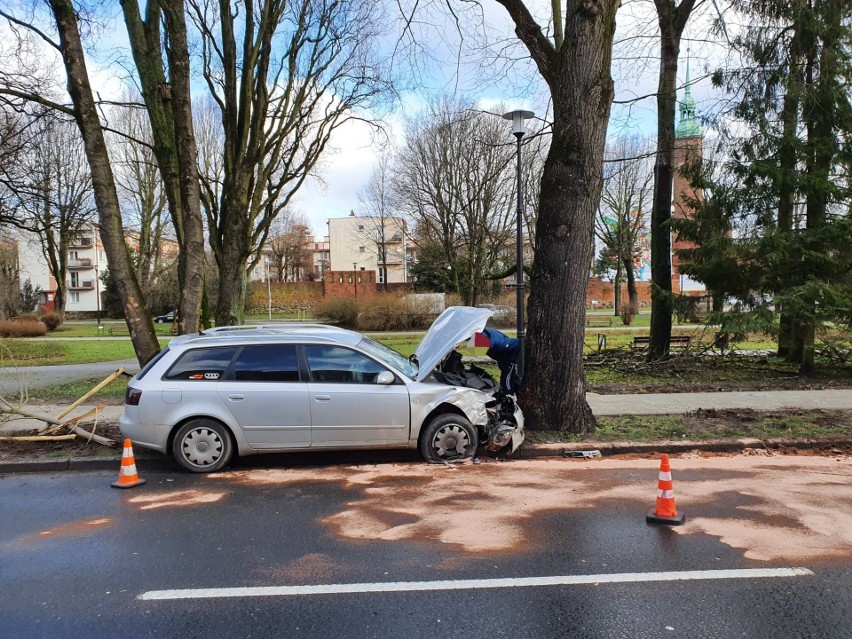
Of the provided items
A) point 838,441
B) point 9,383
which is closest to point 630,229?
point 838,441

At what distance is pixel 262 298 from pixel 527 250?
106 feet

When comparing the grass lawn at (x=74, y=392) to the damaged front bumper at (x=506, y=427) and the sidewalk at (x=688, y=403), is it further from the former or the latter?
the damaged front bumper at (x=506, y=427)

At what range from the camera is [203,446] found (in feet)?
21.9

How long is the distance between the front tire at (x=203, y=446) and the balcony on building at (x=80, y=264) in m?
88.5

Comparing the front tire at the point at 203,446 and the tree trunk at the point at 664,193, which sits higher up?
the tree trunk at the point at 664,193

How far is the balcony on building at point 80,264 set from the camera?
83062 mm

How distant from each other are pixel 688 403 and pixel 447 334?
18.1 ft

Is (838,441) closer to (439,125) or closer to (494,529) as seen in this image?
(494,529)

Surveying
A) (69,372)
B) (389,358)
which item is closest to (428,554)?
(389,358)

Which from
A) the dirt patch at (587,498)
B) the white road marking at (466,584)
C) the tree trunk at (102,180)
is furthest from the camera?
the tree trunk at (102,180)

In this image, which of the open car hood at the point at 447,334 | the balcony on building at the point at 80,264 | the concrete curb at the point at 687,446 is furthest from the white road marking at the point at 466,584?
the balcony on building at the point at 80,264

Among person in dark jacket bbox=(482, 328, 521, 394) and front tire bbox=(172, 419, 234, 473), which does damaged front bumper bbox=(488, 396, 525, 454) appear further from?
front tire bbox=(172, 419, 234, 473)

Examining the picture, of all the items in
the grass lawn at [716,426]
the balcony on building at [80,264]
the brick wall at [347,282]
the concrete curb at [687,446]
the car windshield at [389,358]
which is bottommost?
the concrete curb at [687,446]

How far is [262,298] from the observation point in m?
58.2
